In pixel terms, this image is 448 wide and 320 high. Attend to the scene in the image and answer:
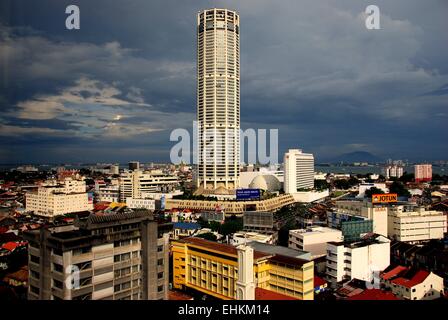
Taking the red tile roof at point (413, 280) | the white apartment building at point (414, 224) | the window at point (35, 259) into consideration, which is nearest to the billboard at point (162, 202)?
the white apartment building at point (414, 224)

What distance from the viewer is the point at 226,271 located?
4.86m

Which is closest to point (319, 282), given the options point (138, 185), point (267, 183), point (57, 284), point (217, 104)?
point (57, 284)

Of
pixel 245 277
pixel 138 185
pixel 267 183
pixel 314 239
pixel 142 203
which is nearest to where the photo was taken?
pixel 245 277

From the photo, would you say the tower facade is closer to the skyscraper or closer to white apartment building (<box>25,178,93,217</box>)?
white apartment building (<box>25,178,93,217</box>)

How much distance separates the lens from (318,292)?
5434 mm

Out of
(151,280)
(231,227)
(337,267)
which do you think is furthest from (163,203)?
(151,280)

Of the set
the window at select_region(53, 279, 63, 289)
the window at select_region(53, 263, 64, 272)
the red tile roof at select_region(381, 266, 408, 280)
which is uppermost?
the window at select_region(53, 263, 64, 272)

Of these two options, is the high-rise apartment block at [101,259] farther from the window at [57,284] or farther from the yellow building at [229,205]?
the yellow building at [229,205]

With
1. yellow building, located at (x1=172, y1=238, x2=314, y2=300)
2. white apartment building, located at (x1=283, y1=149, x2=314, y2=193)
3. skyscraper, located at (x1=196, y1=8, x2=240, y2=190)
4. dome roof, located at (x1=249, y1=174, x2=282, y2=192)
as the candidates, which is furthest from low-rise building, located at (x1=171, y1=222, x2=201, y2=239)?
white apartment building, located at (x1=283, y1=149, x2=314, y2=193)

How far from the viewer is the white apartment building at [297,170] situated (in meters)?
17.2

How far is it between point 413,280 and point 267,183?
1342 centimetres

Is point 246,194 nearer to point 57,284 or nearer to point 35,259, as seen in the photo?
point 35,259

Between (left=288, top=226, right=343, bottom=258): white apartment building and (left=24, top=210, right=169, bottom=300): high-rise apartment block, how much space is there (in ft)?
12.0

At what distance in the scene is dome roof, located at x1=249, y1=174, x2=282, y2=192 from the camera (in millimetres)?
17219
